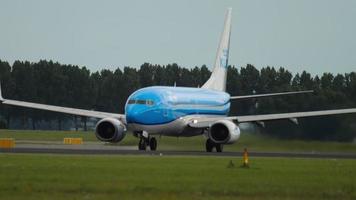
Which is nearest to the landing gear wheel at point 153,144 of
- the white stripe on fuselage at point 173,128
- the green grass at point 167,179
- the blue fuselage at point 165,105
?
the white stripe on fuselage at point 173,128

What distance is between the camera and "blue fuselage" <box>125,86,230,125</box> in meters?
66.2

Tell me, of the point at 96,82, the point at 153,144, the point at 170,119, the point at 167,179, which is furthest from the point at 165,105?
the point at 96,82

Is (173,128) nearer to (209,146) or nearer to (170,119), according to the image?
(170,119)

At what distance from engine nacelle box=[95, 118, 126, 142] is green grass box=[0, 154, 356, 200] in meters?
20.5

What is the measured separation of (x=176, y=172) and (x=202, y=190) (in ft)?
25.1

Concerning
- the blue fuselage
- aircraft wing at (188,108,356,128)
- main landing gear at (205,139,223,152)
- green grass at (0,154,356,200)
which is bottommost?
green grass at (0,154,356,200)

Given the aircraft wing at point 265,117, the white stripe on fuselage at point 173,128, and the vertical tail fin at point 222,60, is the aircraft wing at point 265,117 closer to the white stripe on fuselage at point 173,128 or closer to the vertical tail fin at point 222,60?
the white stripe on fuselage at point 173,128

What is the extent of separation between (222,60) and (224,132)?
60.6 ft

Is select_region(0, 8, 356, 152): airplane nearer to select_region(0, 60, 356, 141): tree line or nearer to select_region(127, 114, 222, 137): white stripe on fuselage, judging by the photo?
select_region(127, 114, 222, 137): white stripe on fuselage

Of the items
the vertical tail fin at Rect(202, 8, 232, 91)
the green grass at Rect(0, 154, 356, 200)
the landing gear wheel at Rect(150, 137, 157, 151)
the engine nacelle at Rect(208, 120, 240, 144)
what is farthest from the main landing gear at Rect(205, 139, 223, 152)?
the green grass at Rect(0, 154, 356, 200)

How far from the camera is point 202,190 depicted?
98.3ft

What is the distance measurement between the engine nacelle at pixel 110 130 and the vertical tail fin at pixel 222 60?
16.2 m

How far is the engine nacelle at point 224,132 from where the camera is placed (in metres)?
64.9

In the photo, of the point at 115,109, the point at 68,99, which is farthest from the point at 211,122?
the point at 68,99
